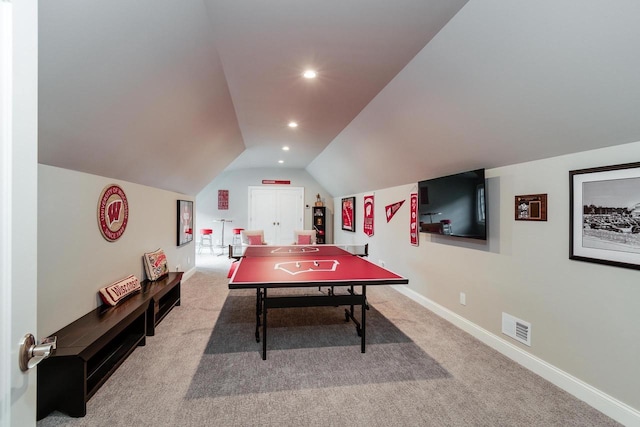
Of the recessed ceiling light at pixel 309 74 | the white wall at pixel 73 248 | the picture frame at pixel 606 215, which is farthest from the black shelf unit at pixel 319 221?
the picture frame at pixel 606 215

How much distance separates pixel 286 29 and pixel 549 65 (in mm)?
1751

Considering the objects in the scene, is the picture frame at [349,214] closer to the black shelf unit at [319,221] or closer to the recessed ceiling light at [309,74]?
the black shelf unit at [319,221]

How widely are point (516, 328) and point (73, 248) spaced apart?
13.1 feet

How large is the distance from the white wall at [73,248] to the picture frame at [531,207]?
388 centimetres

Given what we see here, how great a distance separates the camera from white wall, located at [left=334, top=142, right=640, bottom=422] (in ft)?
6.21

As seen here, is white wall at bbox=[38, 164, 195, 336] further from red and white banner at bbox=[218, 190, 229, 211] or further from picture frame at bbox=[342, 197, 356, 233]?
red and white banner at bbox=[218, 190, 229, 211]

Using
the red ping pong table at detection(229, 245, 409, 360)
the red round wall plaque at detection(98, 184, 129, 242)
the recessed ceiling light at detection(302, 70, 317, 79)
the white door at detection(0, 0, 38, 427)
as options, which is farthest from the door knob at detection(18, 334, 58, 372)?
the recessed ceiling light at detection(302, 70, 317, 79)

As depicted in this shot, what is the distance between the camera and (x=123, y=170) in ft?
10.0

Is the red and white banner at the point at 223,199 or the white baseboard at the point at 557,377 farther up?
the red and white banner at the point at 223,199

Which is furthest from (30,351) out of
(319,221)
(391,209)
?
(319,221)

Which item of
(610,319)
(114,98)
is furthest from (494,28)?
(114,98)

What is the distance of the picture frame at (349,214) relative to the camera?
7.19 metres

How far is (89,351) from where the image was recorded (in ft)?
6.60

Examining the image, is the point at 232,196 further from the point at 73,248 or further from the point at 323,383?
the point at 323,383
